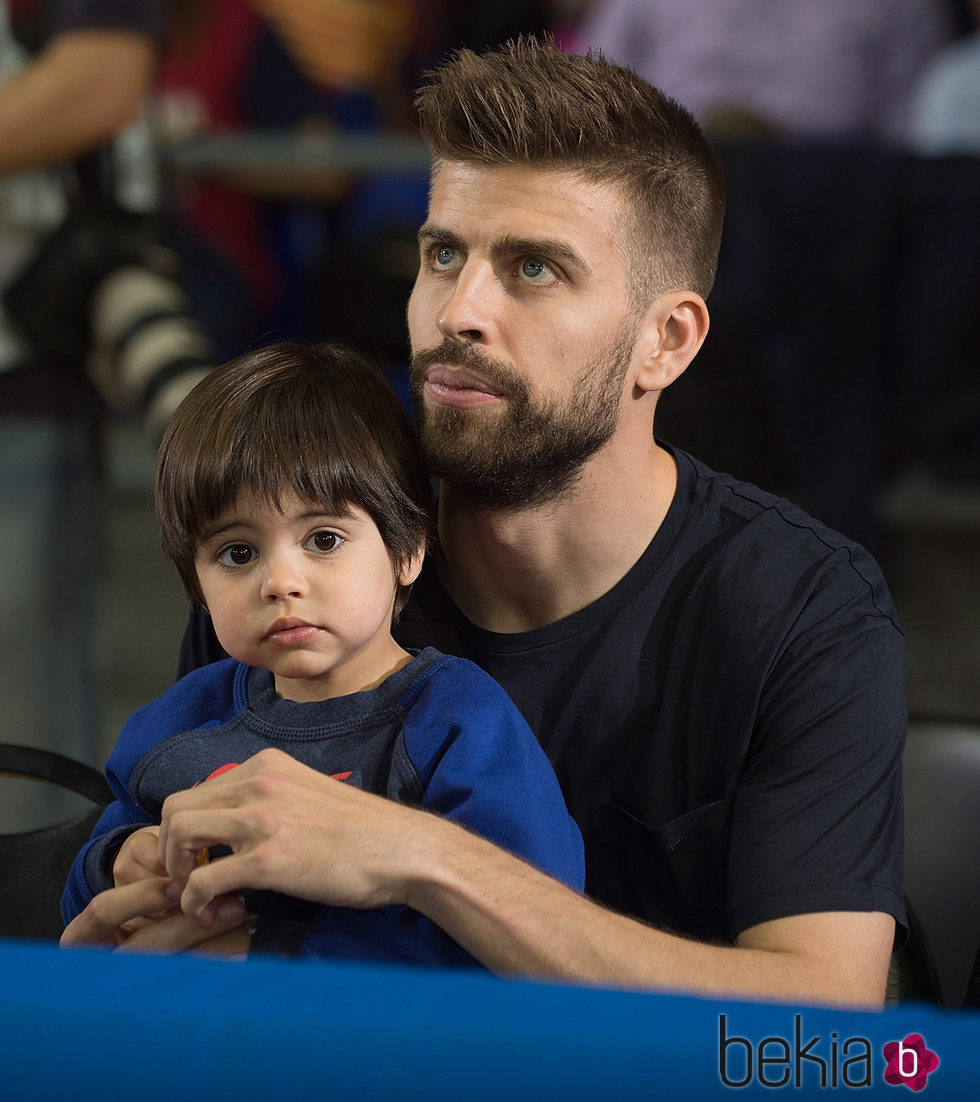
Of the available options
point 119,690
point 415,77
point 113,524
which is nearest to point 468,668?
point 119,690

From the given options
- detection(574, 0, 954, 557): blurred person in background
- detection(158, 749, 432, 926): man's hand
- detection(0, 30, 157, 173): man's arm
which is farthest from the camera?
detection(574, 0, 954, 557): blurred person in background

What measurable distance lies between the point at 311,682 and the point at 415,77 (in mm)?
2887

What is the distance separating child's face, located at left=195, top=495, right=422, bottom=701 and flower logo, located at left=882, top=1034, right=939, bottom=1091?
0.50m

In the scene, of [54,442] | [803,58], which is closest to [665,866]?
[54,442]

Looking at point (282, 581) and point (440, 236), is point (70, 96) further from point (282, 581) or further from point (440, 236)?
point (282, 581)

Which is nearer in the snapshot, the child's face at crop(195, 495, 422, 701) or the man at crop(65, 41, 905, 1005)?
the child's face at crop(195, 495, 422, 701)

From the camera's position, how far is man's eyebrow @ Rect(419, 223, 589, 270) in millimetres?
1144

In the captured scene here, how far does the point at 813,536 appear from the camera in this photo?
1232mm

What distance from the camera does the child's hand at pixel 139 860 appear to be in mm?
969

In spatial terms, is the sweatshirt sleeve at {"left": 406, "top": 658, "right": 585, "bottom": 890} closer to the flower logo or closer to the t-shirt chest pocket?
the t-shirt chest pocket

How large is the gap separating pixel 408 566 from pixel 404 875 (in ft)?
0.81

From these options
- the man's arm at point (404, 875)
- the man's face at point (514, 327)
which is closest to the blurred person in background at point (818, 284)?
the man's face at point (514, 327)

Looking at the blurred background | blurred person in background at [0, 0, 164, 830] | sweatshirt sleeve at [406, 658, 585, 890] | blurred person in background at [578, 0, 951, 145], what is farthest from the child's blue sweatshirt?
blurred person in background at [578, 0, 951, 145]

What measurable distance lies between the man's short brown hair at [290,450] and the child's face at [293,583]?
0.04ft
